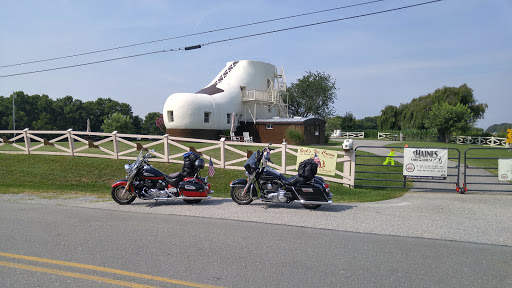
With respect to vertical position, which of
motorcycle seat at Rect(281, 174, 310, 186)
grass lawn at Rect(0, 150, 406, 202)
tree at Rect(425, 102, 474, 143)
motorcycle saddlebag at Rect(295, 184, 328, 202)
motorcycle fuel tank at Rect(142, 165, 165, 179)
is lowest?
grass lawn at Rect(0, 150, 406, 202)

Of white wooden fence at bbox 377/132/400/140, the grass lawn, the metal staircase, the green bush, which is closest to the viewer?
the grass lawn

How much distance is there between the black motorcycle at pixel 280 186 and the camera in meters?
8.46

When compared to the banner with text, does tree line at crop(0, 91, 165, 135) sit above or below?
above

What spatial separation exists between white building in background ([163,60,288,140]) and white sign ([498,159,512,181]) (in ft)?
88.8

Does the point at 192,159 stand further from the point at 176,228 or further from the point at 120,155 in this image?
the point at 120,155

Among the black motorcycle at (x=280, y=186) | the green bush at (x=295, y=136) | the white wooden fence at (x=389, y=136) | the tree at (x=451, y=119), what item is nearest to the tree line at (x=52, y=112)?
the green bush at (x=295, y=136)

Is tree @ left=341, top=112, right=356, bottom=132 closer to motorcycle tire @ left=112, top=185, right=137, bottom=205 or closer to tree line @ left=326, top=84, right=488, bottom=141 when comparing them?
tree line @ left=326, top=84, right=488, bottom=141

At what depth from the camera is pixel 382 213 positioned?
8164mm

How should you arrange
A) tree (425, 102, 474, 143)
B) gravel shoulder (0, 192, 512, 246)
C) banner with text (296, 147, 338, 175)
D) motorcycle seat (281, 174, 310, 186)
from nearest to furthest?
gravel shoulder (0, 192, 512, 246), motorcycle seat (281, 174, 310, 186), banner with text (296, 147, 338, 175), tree (425, 102, 474, 143)

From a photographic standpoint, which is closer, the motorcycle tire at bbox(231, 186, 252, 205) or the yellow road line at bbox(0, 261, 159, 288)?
the yellow road line at bbox(0, 261, 159, 288)

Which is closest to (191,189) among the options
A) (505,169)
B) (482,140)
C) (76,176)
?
(76,176)

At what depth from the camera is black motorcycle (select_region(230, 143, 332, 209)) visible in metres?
8.46

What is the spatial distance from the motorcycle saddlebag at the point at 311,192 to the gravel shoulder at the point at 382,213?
0.32 m

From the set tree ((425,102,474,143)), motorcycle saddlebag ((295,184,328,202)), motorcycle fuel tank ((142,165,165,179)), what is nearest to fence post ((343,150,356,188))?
motorcycle saddlebag ((295,184,328,202))
